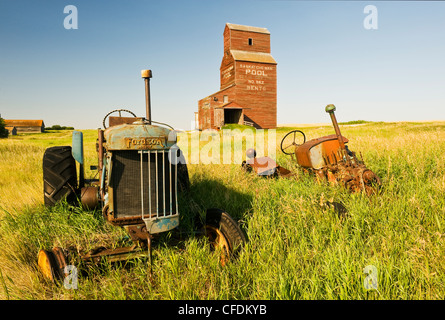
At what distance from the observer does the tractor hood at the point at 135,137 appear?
7.53ft

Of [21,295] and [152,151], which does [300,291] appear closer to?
[152,151]

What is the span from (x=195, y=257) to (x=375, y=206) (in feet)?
7.83

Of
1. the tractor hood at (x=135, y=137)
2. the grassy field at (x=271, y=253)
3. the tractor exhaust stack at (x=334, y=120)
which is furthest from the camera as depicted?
the tractor exhaust stack at (x=334, y=120)

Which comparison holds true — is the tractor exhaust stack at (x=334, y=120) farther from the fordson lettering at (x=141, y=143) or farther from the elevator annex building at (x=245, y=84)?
the elevator annex building at (x=245, y=84)

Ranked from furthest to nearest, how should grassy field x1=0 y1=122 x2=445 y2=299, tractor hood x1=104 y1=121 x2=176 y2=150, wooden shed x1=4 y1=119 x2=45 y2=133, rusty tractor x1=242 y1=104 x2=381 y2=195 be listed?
wooden shed x1=4 y1=119 x2=45 y2=133 → rusty tractor x1=242 y1=104 x2=381 y2=195 → tractor hood x1=104 y1=121 x2=176 y2=150 → grassy field x1=0 y1=122 x2=445 y2=299

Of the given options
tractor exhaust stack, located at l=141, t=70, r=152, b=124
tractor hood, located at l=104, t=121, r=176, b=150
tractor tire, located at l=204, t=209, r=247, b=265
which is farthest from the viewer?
tractor exhaust stack, located at l=141, t=70, r=152, b=124

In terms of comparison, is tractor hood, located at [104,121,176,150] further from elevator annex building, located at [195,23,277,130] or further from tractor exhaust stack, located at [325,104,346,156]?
elevator annex building, located at [195,23,277,130]

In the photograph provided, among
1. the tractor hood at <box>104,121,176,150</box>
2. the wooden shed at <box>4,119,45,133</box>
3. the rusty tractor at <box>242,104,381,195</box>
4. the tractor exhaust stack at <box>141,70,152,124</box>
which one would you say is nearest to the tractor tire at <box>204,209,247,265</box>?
the tractor hood at <box>104,121,176,150</box>

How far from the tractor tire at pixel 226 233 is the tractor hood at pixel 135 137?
91 centimetres

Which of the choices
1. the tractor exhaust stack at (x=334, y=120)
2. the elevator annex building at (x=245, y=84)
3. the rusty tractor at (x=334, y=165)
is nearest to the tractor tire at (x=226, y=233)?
the rusty tractor at (x=334, y=165)

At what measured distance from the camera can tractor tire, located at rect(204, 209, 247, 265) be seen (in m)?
2.54

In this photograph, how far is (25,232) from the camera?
10.1ft

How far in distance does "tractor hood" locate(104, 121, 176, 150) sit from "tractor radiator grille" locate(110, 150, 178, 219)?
66mm
